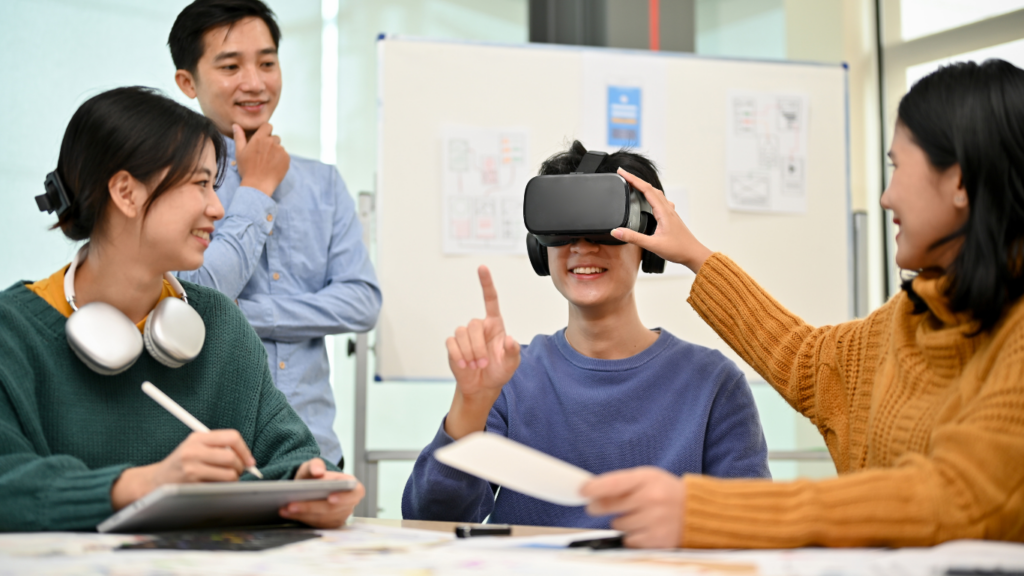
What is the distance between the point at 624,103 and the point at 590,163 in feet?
3.73

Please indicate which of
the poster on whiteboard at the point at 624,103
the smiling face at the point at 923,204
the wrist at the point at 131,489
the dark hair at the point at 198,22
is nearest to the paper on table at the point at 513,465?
the wrist at the point at 131,489

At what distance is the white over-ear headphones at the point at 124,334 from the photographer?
1.05 metres

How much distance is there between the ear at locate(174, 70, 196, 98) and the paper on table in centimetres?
149

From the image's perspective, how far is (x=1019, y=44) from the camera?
2969mm

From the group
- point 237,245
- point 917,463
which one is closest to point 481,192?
point 237,245

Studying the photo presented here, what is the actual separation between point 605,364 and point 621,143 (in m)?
1.19

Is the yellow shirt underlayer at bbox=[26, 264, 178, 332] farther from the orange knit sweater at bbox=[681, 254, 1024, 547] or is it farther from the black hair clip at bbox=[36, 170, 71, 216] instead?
the orange knit sweater at bbox=[681, 254, 1024, 547]

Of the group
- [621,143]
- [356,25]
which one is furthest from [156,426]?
[356,25]

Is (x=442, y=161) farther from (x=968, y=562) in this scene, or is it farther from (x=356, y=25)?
(x=968, y=562)

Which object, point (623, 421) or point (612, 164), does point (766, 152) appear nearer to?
point (612, 164)

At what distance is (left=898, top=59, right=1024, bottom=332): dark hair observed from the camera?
895 millimetres

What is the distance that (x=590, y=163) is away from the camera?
4.72 feet

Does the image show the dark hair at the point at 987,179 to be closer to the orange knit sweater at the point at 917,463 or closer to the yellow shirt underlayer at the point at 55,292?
the orange knit sweater at the point at 917,463

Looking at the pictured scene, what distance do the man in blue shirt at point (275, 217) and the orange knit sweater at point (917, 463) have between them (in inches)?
45.3
